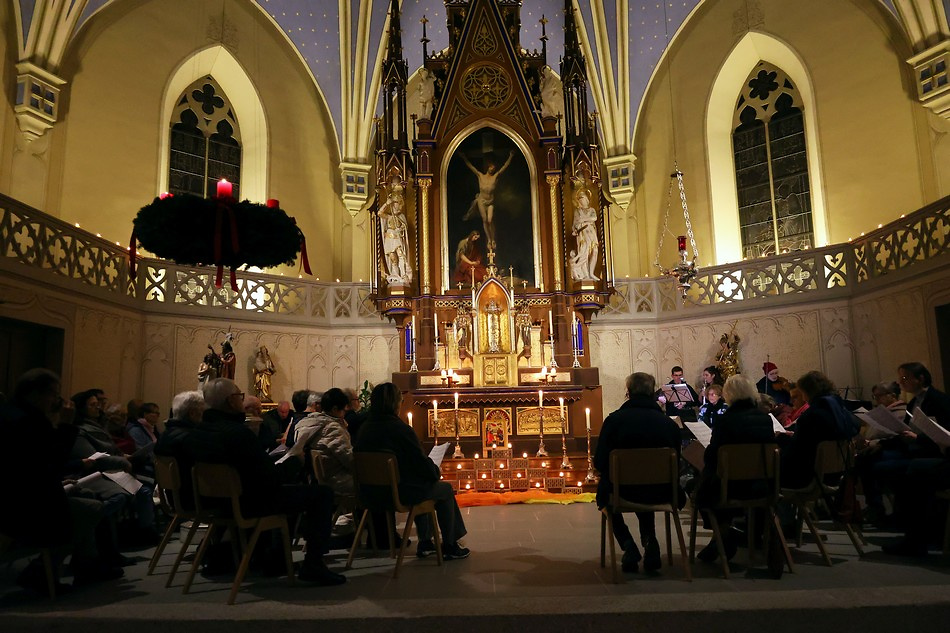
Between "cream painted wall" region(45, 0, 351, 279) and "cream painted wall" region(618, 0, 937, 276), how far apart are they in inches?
259

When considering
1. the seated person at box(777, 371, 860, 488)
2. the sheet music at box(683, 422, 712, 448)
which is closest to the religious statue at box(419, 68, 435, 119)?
the sheet music at box(683, 422, 712, 448)

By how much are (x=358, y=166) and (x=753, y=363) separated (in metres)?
8.49

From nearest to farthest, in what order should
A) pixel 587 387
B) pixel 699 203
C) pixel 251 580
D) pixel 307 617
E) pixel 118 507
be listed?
1. pixel 307 617
2. pixel 251 580
3. pixel 118 507
4. pixel 587 387
5. pixel 699 203

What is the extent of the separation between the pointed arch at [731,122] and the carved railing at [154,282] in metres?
6.96

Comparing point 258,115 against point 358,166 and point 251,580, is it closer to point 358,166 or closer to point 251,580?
point 358,166

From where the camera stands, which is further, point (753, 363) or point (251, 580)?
point (753, 363)

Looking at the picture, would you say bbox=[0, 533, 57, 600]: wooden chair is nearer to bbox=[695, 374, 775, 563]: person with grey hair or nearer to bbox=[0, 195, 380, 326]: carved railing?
bbox=[695, 374, 775, 563]: person with grey hair

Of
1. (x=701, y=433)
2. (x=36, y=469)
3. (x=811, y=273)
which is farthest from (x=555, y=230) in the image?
(x=36, y=469)

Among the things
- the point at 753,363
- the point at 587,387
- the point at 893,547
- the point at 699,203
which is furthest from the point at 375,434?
the point at 699,203

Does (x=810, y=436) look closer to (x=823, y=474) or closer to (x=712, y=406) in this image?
(x=823, y=474)

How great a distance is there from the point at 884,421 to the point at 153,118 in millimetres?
12579

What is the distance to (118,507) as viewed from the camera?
202 inches

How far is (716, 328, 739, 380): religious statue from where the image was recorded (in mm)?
12109

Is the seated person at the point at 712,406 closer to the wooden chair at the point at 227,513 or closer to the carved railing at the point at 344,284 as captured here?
the carved railing at the point at 344,284
